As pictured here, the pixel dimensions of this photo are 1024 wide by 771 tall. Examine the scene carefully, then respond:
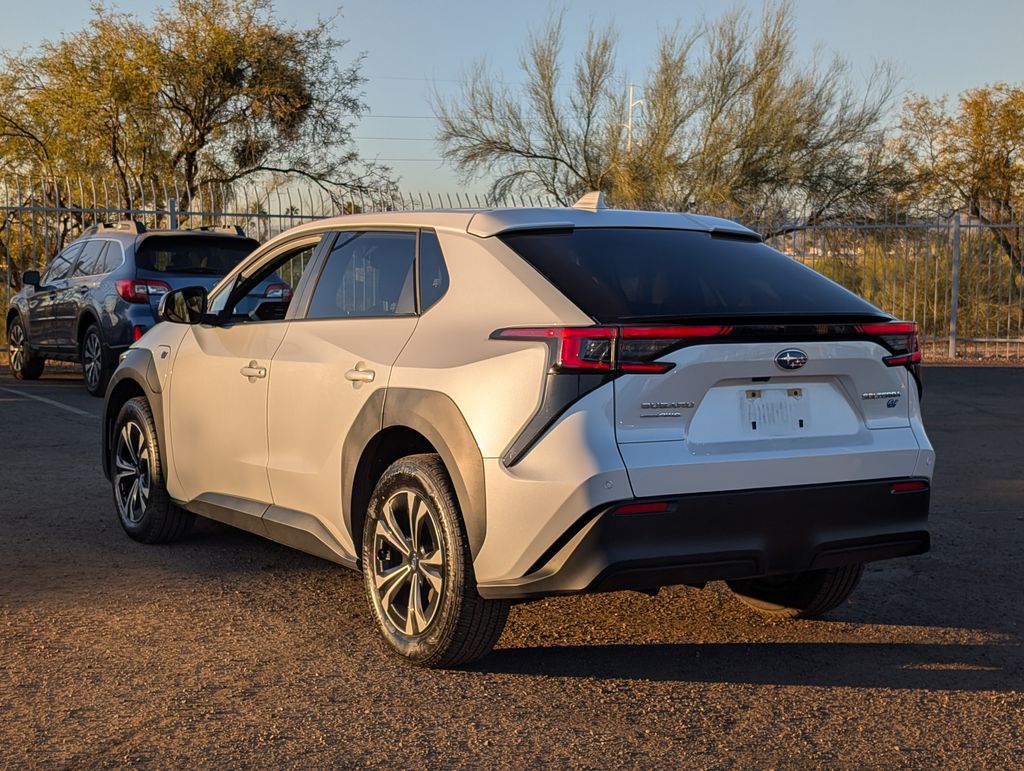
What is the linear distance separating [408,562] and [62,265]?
1198 centimetres

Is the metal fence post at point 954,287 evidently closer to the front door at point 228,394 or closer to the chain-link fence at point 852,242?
the chain-link fence at point 852,242

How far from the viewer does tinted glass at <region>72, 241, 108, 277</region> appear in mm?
14338

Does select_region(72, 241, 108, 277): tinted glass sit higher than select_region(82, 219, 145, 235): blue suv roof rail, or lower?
lower

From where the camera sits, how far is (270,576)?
20.0 feet

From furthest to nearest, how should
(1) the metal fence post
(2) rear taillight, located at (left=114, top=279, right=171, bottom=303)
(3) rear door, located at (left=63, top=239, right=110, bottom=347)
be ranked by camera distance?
(1) the metal fence post → (3) rear door, located at (left=63, top=239, right=110, bottom=347) → (2) rear taillight, located at (left=114, top=279, right=171, bottom=303)

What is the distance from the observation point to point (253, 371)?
5730 millimetres

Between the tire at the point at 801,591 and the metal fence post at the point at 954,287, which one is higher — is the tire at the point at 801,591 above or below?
below

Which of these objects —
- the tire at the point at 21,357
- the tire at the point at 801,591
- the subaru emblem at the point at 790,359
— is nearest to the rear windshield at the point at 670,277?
the subaru emblem at the point at 790,359

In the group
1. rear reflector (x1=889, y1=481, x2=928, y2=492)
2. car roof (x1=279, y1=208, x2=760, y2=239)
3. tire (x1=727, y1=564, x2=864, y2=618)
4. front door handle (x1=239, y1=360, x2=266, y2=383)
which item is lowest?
tire (x1=727, y1=564, x2=864, y2=618)

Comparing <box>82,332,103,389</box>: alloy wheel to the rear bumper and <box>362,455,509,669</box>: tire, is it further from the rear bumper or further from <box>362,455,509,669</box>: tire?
the rear bumper

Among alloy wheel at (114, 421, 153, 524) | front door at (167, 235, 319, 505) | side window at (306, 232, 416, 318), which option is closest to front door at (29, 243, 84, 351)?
alloy wheel at (114, 421, 153, 524)

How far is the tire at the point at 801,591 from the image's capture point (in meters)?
5.21

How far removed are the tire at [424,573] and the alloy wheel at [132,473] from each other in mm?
2288

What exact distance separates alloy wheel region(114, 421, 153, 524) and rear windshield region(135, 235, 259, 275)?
6.79 metres
